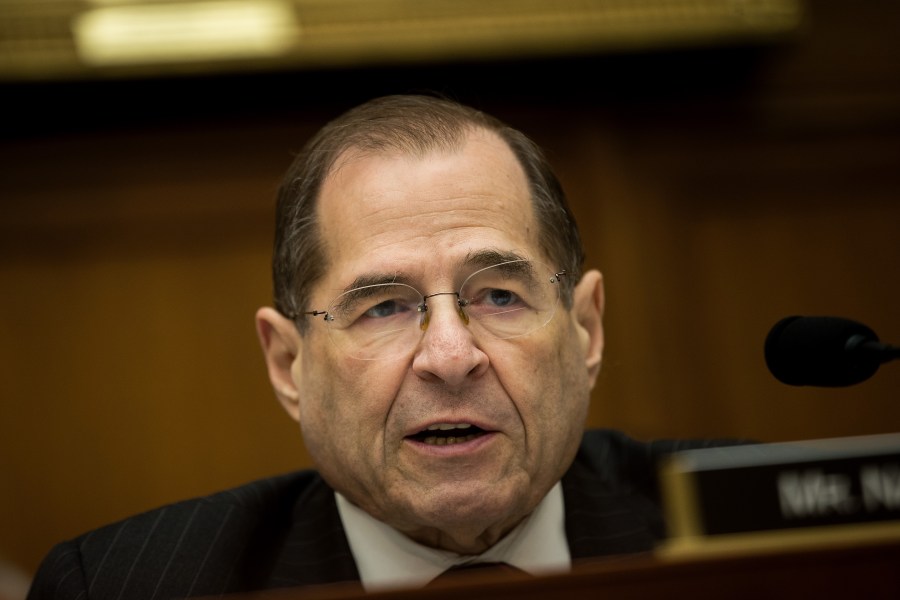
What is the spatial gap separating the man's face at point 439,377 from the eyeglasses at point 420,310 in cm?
2

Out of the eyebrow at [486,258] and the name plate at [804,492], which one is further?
the eyebrow at [486,258]

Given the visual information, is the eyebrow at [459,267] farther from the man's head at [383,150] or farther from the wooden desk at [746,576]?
the wooden desk at [746,576]

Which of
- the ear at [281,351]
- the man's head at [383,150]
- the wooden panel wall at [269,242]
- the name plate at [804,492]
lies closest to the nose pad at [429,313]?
the man's head at [383,150]

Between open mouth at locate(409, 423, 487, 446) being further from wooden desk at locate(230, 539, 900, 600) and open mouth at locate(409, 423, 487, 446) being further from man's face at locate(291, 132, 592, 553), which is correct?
wooden desk at locate(230, 539, 900, 600)

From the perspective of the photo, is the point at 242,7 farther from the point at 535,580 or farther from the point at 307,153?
the point at 535,580

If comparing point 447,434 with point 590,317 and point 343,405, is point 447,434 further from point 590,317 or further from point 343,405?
point 590,317

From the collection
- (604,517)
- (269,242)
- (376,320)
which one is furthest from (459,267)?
(269,242)

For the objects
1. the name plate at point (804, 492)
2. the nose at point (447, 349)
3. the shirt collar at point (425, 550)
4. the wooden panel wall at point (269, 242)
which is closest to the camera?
the name plate at point (804, 492)

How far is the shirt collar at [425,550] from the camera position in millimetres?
2113

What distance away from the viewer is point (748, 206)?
11.1 feet

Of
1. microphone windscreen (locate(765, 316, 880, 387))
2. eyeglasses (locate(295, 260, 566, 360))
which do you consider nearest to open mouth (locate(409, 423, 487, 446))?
eyeglasses (locate(295, 260, 566, 360))

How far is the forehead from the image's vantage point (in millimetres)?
2021

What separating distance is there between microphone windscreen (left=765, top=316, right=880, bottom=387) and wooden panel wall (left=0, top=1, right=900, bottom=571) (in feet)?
5.39

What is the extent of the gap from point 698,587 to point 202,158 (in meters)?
2.45
